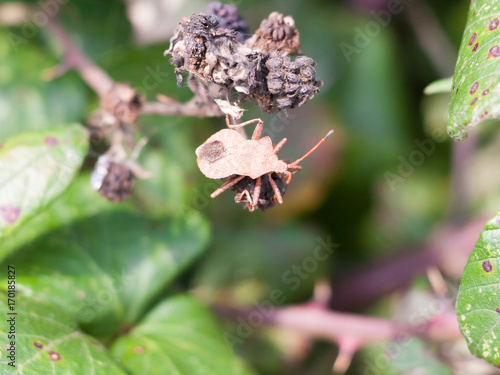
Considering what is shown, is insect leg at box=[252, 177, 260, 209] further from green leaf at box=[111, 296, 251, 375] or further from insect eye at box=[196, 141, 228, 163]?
green leaf at box=[111, 296, 251, 375]

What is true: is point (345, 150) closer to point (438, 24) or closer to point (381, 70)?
point (381, 70)

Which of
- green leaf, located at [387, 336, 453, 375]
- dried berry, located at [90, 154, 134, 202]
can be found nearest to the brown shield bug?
dried berry, located at [90, 154, 134, 202]

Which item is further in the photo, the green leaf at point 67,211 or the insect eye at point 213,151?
the green leaf at point 67,211

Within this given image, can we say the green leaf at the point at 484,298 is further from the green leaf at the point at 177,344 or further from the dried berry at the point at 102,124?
the dried berry at the point at 102,124

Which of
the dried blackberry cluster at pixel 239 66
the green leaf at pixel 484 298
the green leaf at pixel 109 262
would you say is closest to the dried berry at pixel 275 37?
the dried blackberry cluster at pixel 239 66

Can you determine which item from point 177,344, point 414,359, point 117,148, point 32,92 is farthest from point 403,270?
point 32,92

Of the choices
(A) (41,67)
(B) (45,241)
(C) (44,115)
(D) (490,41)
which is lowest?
(D) (490,41)

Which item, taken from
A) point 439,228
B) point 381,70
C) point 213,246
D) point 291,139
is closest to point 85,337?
point 213,246
